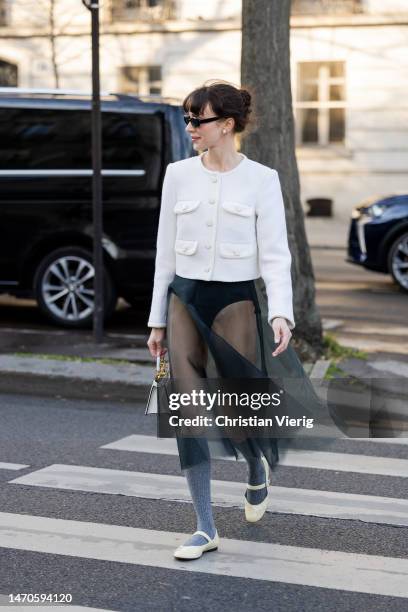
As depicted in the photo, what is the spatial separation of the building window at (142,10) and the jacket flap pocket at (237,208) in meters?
23.1

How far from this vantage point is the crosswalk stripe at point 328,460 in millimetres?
6355

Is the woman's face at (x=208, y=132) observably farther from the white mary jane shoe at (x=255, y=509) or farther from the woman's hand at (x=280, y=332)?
the white mary jane shoe at (x=255, y=509)

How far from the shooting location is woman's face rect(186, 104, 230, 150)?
4.58 m

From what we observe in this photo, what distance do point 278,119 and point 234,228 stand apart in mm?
4816

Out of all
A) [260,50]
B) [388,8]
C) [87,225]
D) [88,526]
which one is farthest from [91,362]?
[388,8]

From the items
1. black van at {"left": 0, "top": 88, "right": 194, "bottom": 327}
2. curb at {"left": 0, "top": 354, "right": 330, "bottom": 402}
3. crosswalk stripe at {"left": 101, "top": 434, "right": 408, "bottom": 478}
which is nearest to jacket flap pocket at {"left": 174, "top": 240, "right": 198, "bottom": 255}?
crosswalk stripe at {"left": 101, "top": 434, "right": 408, "bottom": 478}

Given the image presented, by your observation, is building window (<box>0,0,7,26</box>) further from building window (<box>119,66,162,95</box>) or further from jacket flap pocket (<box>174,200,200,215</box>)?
jacket flap pocket (<box>174,200,200,215</box>)

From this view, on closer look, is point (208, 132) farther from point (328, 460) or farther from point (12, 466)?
point (328, 460)

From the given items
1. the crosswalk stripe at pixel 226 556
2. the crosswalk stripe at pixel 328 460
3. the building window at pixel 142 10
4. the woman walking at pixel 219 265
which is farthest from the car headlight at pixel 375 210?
the building window at pixel 142 10

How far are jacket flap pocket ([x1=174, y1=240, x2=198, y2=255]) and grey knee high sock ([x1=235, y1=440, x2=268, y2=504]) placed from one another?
2.61ft

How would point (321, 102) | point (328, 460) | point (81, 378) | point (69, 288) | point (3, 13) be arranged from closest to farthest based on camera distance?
point (328, 460) → point (81, 378) → point (69, 288) → point (321, 102) → point (3, 13)

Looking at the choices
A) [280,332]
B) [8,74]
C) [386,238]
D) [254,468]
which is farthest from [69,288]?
[8,74]

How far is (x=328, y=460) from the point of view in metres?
6.59

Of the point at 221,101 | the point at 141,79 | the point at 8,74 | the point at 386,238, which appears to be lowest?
the point at 386,238
